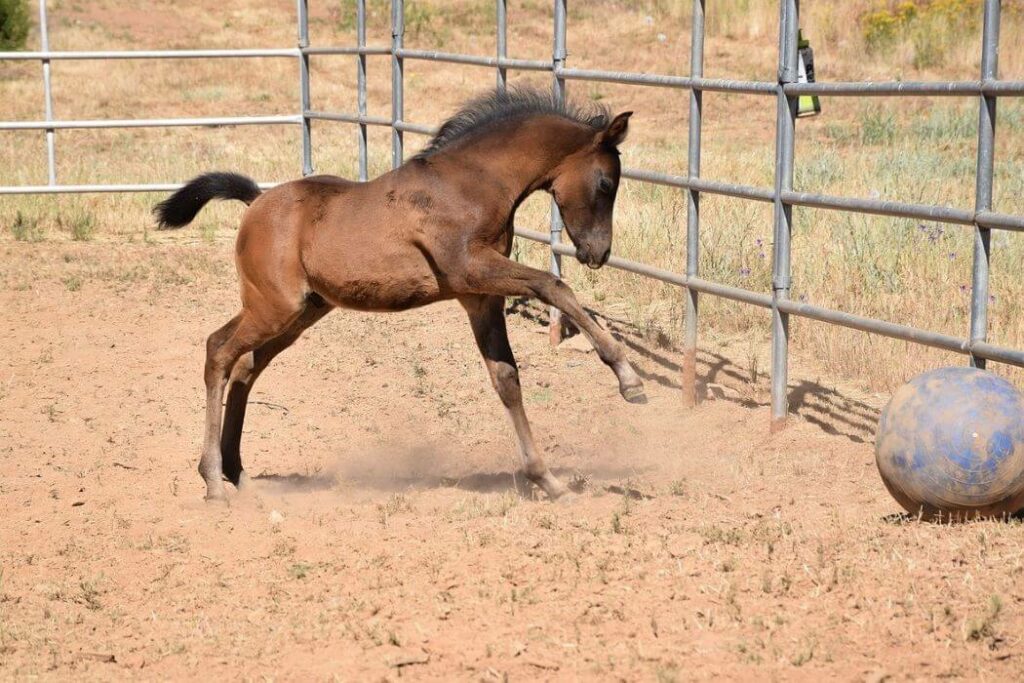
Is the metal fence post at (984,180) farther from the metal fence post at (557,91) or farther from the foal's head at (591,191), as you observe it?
the metal fence post at (557,91)

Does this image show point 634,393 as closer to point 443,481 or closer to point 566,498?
point 566,498

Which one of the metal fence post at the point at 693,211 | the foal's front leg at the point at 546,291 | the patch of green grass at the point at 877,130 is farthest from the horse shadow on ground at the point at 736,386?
the patch of green grass at the point at 877,130

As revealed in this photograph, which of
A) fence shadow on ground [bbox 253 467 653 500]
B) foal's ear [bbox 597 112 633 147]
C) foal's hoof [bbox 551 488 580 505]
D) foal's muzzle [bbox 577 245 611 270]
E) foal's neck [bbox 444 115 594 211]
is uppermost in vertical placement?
foal's ear [bbox 597 112 633 147]

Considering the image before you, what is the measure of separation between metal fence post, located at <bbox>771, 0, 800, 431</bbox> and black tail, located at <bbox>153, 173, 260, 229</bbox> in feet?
8.26

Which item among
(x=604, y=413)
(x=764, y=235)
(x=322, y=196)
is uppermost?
(x=322, y=196)

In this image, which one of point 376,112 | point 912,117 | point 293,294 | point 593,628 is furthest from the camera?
point 376,112

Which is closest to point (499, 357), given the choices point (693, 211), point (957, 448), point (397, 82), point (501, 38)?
point (693, 211)

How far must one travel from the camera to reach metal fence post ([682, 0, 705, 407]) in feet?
22.6

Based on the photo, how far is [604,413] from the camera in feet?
23.9

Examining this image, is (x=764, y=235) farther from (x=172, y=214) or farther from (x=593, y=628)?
(x=593, y=628)

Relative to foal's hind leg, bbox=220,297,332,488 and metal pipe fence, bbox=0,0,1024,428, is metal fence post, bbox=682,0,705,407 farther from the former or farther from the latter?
foal's hind leg, bbox=220,297,332,488

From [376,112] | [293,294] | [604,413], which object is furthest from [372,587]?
[376,112]

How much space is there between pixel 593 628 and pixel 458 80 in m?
22.4

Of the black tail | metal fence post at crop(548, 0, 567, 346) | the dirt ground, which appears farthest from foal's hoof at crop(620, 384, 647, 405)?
metal fence post at crop(548, 0, 567, 346)
